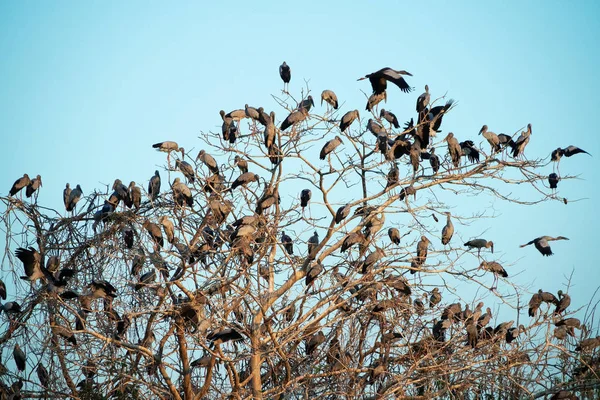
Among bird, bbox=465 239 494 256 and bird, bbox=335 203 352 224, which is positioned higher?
bird, bbox=335 203 352 224

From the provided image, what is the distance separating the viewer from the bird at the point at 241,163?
831 cm

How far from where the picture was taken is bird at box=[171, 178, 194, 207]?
7.88 metres

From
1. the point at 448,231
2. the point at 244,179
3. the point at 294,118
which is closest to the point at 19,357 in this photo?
the point at 244,179

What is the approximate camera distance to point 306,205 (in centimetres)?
835

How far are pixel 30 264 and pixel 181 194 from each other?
168 centimetres

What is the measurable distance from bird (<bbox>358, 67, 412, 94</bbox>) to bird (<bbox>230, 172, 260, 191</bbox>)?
5.56 feet

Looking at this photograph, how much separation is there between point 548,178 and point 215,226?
12.0 feet

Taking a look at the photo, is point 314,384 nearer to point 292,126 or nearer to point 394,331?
point 394,331

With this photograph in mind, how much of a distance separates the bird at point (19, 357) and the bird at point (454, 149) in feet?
15.9

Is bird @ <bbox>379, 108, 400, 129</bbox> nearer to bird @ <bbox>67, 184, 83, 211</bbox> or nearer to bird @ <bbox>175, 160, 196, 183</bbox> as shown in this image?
bird @ <bbox>175, 160, 196, 183</bbox>

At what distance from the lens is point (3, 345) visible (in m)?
8.14

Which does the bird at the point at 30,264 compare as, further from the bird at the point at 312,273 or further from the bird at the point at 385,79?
the bird at the point at 385,79

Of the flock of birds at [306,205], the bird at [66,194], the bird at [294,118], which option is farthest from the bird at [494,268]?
the bird at [66,194]

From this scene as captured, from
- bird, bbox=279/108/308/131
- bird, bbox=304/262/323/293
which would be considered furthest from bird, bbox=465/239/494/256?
bird, bbox=279/108/308/131
